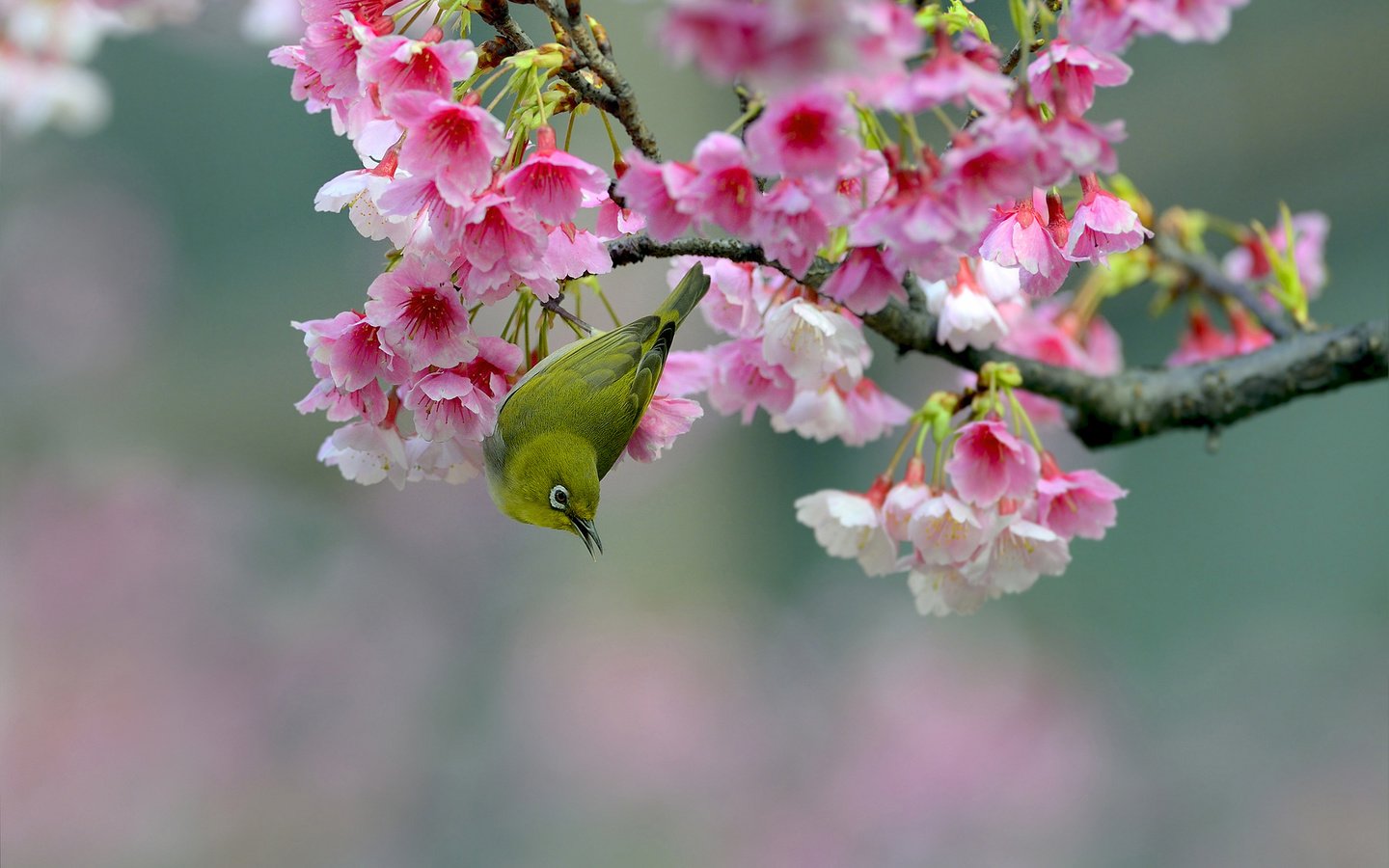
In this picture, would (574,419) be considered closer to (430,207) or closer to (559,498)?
(559,498)

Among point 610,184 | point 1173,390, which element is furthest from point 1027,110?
point 1173,390

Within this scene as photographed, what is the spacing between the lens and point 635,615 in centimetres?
319

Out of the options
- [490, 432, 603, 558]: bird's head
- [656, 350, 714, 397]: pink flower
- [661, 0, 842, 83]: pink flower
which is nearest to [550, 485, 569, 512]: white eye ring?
[490, 432, 603, 558]: bird's head

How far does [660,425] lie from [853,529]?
0.15 metres

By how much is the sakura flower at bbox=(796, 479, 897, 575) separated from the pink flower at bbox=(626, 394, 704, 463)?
10 centimetres

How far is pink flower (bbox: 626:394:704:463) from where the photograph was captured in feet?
2.71

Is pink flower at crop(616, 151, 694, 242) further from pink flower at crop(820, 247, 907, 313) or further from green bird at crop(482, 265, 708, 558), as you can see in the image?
green bird at crop(482, 265, 708, 558)

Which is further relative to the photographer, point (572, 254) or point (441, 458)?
point (441, 458)

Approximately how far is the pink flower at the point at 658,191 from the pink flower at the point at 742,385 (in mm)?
251

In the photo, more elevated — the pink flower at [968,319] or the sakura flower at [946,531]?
the pink flower at [968,319]

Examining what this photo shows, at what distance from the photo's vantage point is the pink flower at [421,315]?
0.63 meters

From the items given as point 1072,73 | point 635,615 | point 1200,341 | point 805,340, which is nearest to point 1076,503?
point 805,340

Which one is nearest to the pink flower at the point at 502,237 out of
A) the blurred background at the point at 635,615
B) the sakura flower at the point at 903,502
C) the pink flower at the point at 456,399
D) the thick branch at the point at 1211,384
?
the pink flower at the point at 456,399

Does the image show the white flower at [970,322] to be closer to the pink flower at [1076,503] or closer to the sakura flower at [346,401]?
the pink flower at [1076,503]
